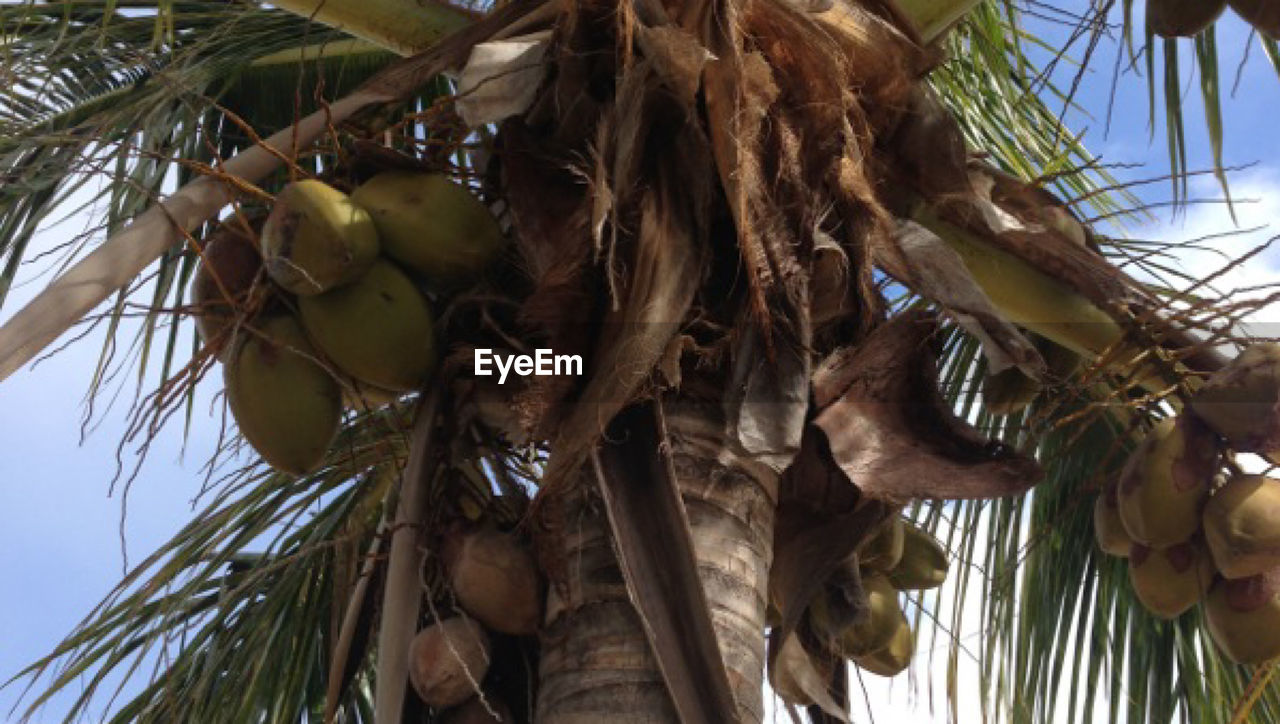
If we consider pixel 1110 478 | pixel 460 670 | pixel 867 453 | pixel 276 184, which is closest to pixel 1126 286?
pixel 1110 478

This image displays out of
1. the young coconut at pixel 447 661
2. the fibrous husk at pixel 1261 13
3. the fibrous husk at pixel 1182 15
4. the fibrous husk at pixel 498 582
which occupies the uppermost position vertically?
the fibrous husk at pixel 1182 15

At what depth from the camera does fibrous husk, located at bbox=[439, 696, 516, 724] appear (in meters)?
2.16

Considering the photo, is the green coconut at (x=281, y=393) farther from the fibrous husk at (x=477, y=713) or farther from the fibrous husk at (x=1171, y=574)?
the fibrous husk at (x=1171, y=574)

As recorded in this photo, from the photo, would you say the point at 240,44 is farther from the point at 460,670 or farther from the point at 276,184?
the point at 460,670

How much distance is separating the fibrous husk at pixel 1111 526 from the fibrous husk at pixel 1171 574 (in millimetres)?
43

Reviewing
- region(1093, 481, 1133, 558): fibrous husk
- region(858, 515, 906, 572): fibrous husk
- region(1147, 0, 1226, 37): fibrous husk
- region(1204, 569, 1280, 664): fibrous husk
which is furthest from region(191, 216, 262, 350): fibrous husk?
region(1204, 569, 1280, 664): fibrous husk

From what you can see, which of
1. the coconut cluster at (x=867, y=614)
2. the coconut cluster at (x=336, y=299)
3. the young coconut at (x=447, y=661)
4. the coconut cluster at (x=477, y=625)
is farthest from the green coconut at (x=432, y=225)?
the coconut cluster at (x=867, y=614)

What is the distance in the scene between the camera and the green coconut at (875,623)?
104 inches

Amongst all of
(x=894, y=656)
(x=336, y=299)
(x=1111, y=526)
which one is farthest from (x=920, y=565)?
(x=336, y=299)

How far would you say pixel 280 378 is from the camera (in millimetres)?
2168

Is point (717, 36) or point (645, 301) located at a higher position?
point (717, 36)

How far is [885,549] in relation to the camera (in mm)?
2625

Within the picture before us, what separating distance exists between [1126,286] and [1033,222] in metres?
0.18

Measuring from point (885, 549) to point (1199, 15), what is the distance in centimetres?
92
